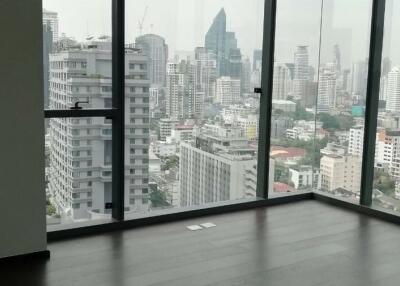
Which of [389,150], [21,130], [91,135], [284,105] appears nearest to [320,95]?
[284,105]

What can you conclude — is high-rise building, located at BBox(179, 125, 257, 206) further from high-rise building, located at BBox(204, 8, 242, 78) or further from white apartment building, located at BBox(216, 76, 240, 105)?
high-rise building, located at BBox(204, 8, 242, 78)

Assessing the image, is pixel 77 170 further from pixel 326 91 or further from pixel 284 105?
pixel 326 91

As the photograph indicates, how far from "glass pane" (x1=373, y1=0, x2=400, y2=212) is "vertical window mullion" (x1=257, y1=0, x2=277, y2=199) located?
1062 millimetres

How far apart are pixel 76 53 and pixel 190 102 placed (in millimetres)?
1175

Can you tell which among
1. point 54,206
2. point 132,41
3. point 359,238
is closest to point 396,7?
point 359,238

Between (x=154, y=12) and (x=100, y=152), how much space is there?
4.15ft

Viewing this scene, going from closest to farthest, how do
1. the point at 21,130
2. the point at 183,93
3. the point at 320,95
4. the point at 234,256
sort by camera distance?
the point at 21,130 → the point at 234,256 → the point at 183,93 → the point at 320,95

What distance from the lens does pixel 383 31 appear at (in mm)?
4875

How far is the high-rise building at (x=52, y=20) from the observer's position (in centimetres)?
394

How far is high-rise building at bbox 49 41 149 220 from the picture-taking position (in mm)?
4098

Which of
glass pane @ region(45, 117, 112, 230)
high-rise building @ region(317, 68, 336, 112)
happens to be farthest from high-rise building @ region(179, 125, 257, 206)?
high-rise building @ region(317, 68, 336, 112)

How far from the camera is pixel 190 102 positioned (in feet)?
15.7

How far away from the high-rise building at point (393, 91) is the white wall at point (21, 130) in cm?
309

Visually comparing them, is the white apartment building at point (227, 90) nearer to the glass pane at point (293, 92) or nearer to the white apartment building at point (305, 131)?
the glass pane at point (293, 92)
